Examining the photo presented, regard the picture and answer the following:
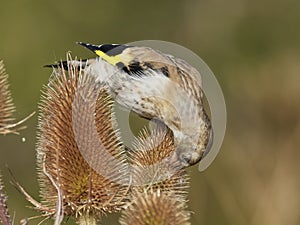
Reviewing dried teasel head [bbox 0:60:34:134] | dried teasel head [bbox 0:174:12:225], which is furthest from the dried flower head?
dried teasel head [bbox 0:60:34:134]

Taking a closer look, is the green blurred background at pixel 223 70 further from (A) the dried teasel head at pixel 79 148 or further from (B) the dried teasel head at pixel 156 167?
(A) the dried teasel head at pixel 79 148

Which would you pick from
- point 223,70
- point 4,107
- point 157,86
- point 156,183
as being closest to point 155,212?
point 156,183

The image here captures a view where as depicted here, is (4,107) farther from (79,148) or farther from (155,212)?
(155,212)

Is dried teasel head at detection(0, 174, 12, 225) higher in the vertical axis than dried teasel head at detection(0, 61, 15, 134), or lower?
lower

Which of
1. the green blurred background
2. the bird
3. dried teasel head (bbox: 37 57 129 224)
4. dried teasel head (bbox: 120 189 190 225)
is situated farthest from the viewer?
the green blurred background

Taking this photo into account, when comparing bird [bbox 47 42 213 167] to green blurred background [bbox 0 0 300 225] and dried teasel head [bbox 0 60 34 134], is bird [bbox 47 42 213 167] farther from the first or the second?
green blurred background [bbox 0 0 300 225]

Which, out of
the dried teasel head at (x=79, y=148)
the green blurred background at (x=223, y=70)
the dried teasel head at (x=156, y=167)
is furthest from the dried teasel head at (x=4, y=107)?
the green blurred background at (x=223, y=70)
